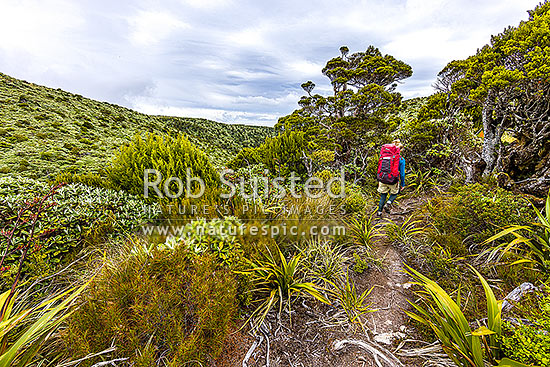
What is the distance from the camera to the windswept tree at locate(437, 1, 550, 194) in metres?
4.04

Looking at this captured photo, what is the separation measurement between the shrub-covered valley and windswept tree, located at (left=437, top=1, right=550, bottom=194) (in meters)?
0.04

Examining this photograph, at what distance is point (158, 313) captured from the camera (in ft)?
5.16

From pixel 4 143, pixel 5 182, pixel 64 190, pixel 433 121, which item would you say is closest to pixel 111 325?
pixel 64 190

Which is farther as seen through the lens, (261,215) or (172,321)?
(261,215)

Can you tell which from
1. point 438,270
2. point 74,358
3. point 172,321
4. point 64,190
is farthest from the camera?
point 64,190

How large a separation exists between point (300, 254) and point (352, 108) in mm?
6336

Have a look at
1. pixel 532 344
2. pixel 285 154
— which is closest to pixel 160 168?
pixel 285 154

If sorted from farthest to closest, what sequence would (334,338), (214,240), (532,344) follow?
(214,240) < (334,338) < (532,344)

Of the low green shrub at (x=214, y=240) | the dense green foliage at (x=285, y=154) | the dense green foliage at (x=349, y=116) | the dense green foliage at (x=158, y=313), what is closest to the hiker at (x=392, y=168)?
the dense green foliage at (x=349, y=116)

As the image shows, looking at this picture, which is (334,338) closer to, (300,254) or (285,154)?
(300,254)

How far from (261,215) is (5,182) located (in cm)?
364

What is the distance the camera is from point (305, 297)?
2619 millimetres

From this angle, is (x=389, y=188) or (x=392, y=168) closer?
(x=392, y=168)

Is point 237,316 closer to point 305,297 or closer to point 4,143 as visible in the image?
point 305,297
